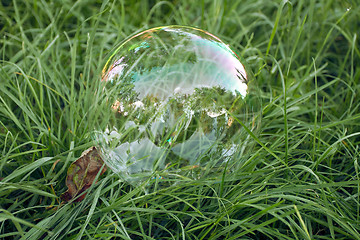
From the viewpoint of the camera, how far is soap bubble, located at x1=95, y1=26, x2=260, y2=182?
163 cm

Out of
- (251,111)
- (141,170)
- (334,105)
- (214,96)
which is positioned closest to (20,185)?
(141,170)

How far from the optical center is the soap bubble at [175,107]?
5.35 ft

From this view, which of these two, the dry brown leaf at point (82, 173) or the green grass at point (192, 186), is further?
the dry brown leaf at point (82, 173)

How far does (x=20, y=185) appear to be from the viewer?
1631 mm

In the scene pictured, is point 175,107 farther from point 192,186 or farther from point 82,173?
point 82,173

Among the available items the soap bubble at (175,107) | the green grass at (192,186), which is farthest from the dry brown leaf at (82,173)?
the soap bubble at (175,107)

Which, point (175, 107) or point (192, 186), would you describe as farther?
point (192, 186)

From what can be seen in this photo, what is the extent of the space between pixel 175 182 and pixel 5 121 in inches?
42.4

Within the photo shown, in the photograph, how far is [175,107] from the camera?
1.62m

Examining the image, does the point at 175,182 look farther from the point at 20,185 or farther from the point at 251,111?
the point at 20,185

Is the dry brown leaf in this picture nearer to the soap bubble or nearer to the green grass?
the green grass

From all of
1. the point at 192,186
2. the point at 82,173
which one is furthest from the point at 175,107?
the point at 82,173

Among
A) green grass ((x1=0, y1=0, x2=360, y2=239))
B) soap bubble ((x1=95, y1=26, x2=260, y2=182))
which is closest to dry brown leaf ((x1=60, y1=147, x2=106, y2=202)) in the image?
green grass ((x1=0, y1=0, x2=360, y2=239))

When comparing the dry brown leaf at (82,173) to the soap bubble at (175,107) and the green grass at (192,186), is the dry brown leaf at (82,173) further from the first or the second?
the soap bubble at (175,107)
